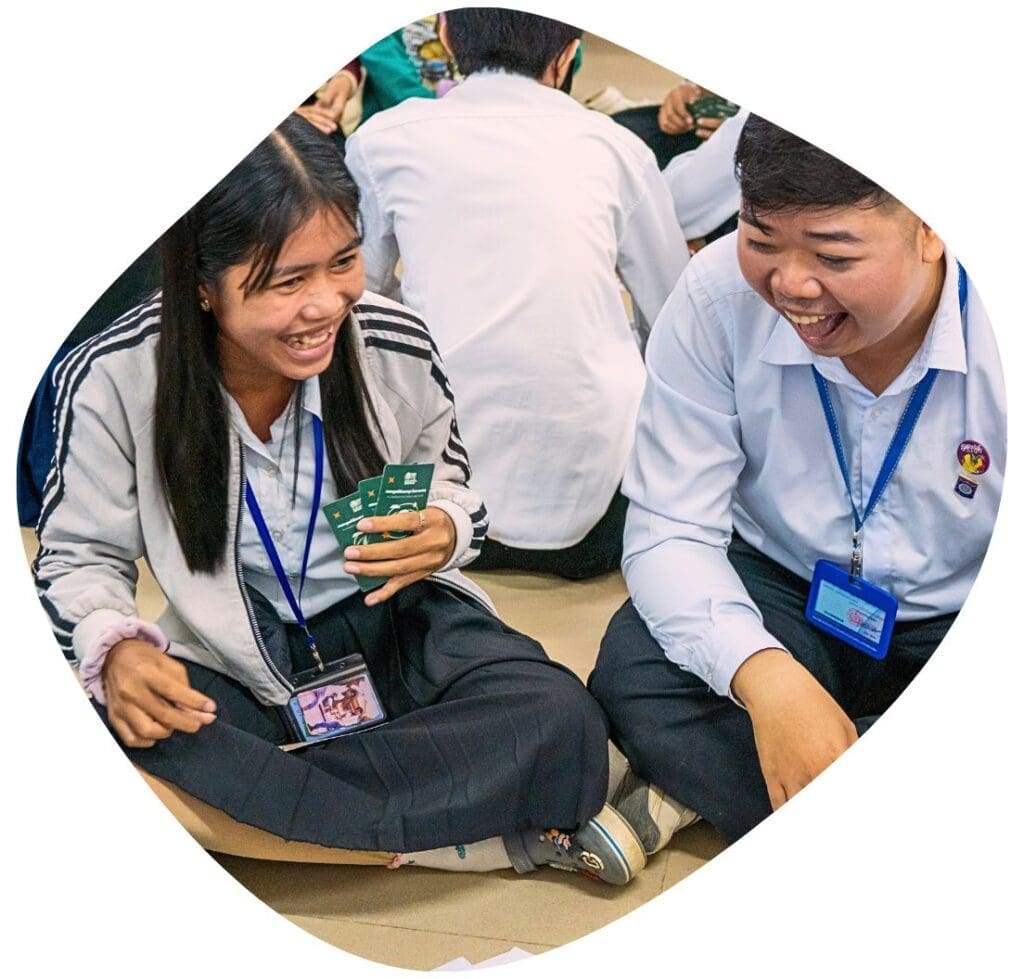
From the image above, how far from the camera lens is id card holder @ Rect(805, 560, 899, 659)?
1.96 m

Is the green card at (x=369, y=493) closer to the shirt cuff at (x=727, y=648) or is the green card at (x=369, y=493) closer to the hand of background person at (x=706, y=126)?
the shirt cuff at (x=727, y=648)

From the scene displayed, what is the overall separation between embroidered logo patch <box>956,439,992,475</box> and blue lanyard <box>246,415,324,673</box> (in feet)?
2.35

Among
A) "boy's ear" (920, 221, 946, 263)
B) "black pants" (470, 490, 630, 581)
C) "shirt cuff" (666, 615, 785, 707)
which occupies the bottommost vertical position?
"shirt cuff" (666, 615, 785, 707)

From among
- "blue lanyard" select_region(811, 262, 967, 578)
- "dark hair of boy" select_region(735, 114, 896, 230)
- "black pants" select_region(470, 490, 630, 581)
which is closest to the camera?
"dark hair of boy" select_region(735, 114, 896, 230)

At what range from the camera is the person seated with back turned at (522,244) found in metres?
1.90

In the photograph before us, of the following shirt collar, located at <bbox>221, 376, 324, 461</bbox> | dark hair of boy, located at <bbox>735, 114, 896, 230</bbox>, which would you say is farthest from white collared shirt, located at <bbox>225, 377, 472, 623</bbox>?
dark hair of boy, located at <bbox>735, 114, 896, 230</bbox>

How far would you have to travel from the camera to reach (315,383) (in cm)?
187

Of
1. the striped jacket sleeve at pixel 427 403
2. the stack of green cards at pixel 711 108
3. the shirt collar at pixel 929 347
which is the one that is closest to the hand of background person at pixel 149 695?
the striped jacket sleeve at pixel 427 403

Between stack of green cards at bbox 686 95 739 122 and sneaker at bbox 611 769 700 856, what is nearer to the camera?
stack of green cards at bbox 686 95 739 122

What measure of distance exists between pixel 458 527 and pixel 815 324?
1.52ft

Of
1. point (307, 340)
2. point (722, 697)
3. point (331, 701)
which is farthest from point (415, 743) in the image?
point (307, 340)

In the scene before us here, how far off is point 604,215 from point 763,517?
0.41 m

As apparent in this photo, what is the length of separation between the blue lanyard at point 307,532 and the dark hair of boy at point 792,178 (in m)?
0.53

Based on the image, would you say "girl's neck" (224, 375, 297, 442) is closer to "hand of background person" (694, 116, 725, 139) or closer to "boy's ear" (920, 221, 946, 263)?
"hand of background person" (694, 116, 725, 139)
